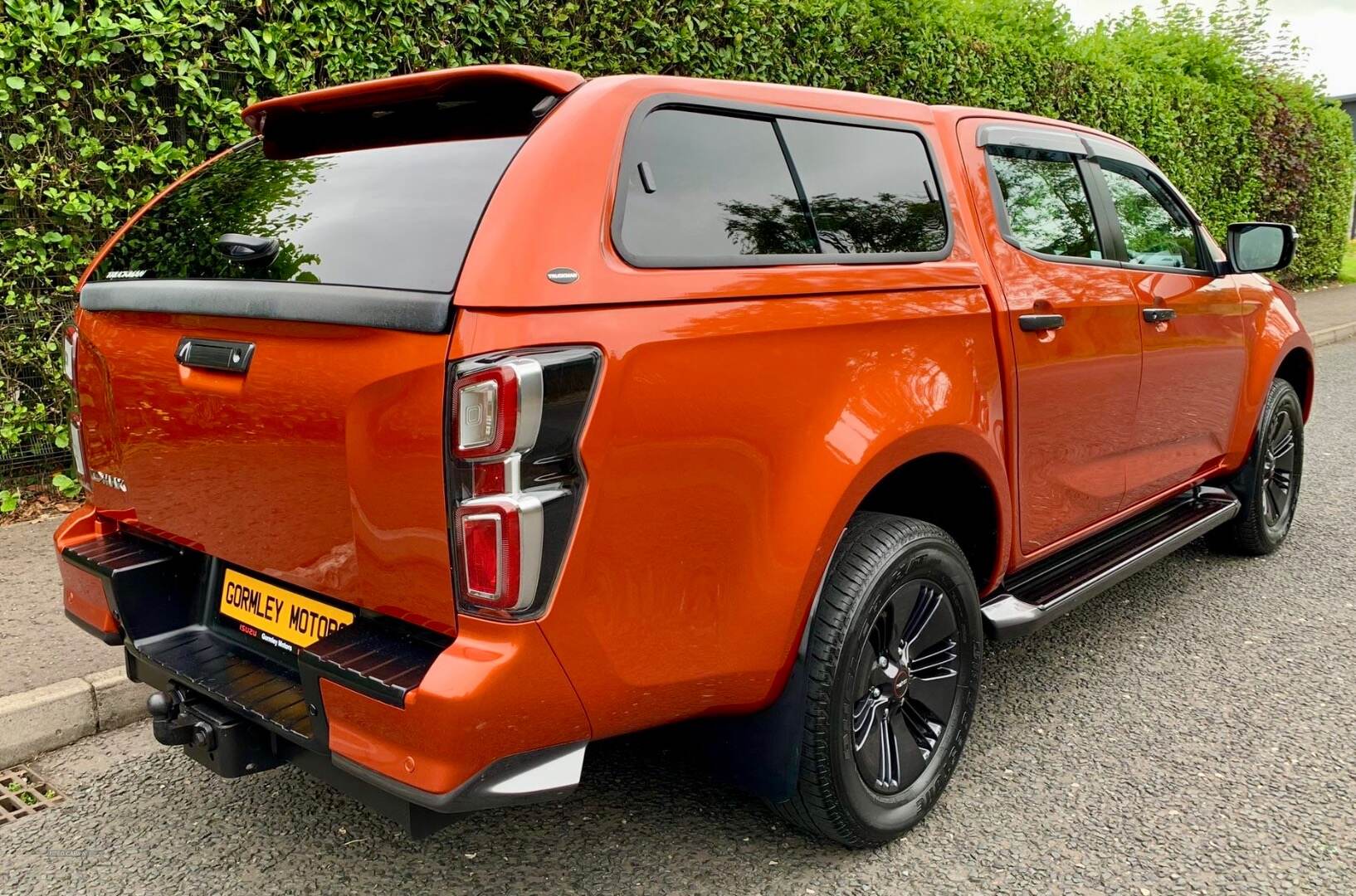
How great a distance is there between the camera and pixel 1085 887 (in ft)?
8.08

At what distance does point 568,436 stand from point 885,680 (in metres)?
1.21

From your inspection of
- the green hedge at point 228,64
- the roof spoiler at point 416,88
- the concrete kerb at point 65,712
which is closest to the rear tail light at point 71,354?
the roof spoiler at point 416,88

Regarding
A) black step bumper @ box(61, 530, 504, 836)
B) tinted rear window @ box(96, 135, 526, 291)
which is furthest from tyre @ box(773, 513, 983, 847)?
tinted rear window @ box(96, 135, 526, 291)

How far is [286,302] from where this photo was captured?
2062 mm

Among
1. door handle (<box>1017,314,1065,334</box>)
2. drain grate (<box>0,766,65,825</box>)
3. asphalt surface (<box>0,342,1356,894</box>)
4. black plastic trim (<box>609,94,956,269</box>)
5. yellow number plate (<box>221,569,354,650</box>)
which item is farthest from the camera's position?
door handle (<box>1017,314,1065,334</box>)

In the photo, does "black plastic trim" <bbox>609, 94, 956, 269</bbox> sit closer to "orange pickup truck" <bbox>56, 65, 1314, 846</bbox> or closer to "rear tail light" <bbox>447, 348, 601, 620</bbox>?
"orange pickup truck" <bbox>56, 65, 1314, 846</bbox>

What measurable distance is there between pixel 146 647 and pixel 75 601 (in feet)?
1.16

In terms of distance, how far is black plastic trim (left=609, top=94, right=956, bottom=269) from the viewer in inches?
81.4

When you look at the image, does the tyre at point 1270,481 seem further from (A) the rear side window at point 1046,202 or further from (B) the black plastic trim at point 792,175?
(B) the black plastic trim at point 792,175

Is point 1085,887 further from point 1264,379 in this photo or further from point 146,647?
point 1264,379

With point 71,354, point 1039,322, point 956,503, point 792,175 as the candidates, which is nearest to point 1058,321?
point 1039,322

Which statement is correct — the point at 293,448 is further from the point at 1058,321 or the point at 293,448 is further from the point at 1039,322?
the point at 1058,321

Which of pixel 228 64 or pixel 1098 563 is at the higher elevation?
pixel 228 64

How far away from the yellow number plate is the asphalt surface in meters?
0.65
